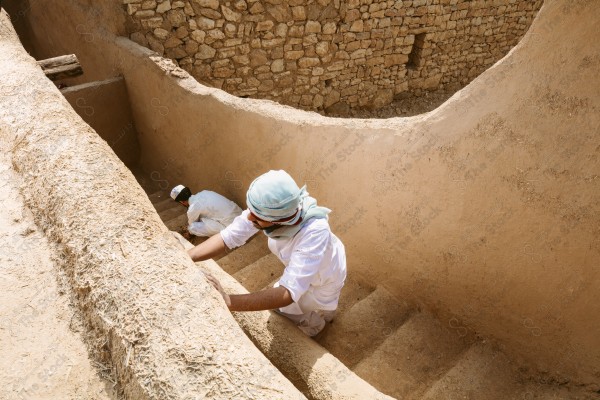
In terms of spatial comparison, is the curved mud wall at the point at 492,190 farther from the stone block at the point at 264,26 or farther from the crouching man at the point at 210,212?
the stone block at the point at 264,26

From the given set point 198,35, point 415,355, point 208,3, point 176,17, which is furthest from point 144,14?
point 415,355

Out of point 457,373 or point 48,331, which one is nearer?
point 48,331

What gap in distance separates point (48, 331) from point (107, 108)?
432 cm

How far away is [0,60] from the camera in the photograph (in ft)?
10.7

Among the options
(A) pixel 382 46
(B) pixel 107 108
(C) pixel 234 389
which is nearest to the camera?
(C) pixel 234 389

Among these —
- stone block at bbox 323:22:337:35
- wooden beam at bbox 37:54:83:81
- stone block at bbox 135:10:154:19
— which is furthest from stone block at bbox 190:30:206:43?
stone block at bbox 323:22:337:35

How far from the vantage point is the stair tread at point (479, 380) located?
263 cm

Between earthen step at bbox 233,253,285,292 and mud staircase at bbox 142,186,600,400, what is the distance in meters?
0.68

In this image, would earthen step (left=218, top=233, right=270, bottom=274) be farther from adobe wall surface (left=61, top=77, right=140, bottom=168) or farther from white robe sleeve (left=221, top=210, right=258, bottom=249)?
adobe wall surface (left=61, top=77, right=140, bottom=168)

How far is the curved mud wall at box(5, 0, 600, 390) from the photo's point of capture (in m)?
2.17

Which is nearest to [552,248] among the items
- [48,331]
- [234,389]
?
[234,389]

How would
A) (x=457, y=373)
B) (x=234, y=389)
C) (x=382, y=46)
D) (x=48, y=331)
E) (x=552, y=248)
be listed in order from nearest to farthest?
1. (x=234, y=389)
2. (x=48, y=331)
3. (x=552, y=248)
4. (x=457, y=373)
5. (x=382, y=46)

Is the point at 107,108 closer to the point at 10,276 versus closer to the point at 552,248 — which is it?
the point at 10,276

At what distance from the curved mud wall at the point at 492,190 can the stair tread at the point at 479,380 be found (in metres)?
0.13
